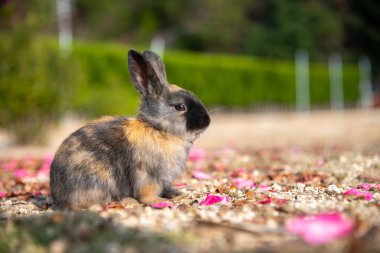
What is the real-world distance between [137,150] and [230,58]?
25578 millimetres

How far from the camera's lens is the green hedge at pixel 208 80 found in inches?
690

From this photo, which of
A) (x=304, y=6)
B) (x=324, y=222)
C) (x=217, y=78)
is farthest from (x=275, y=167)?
(x=304, y=6)

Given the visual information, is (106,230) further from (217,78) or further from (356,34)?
(356,34)

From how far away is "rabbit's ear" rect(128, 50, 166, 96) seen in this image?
13.7ft

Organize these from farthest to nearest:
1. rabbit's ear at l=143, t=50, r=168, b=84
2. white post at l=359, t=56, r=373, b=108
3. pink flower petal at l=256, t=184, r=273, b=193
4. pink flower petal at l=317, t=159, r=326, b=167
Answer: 1. white post at l=359, t=56, r=373, b=108
2. pink flower petal at l=317, t=159, r=326, b=167
3. pink flower petal at l=256, t=184, r=273, b=193
4. rabbit's ear at l=143, t=50, r=168, b=84

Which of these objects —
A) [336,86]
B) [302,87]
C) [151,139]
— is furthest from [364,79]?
[151,139]

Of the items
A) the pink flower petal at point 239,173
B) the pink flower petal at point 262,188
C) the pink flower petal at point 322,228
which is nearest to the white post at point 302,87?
the pink flower petal at point 239,173

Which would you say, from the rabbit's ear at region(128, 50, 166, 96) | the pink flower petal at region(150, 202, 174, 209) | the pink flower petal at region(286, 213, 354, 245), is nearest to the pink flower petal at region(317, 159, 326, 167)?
the rabbit's ear at region(128, 50, 166, 96)

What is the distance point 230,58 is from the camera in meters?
29.2

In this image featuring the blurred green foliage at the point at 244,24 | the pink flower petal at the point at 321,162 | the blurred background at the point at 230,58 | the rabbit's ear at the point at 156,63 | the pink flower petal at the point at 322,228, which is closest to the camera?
the pink flower petal at the point at 322,228

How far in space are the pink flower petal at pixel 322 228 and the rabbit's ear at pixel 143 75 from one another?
6.15ft

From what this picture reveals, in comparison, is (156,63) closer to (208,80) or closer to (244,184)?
(244,184)

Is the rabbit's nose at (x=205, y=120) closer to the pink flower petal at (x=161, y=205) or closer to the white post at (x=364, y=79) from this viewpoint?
the pink flower petal at (x=161, y=205)

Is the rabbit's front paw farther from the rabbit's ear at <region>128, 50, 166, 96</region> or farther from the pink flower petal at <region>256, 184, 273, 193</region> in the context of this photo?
the rabbit's ear at <region>128, 50, 166, 96</region>
